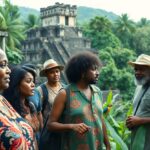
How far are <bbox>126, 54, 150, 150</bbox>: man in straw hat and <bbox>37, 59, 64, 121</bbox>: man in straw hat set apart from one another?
A: 2.65ft

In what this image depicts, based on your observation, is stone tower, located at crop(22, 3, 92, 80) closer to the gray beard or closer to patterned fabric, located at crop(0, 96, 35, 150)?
A: the gray beard

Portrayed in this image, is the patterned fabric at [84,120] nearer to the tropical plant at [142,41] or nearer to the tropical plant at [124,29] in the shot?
the tropical plant at [142,41]

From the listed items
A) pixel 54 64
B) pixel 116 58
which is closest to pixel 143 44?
pixel 116 58

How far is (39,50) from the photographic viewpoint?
30.1 meters

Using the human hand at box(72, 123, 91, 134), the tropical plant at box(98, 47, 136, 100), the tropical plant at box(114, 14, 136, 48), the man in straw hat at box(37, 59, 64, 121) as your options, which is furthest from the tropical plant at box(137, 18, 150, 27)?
the human hand at box(72, 123, 91, 134)

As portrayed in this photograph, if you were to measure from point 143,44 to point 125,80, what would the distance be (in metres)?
13.2

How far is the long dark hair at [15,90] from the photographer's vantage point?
10.3ft

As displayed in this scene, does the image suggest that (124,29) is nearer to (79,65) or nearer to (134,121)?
(134,121)

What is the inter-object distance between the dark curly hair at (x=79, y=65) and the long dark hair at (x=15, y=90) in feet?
1.12

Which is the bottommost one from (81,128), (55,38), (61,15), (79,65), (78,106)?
(55,38)

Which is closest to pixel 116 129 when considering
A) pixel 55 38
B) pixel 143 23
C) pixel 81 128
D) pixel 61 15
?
pixel 81 128

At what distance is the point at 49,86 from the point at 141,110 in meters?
1.01

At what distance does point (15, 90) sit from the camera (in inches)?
125

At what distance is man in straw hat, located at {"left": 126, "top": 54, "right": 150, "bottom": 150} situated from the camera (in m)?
3.48
